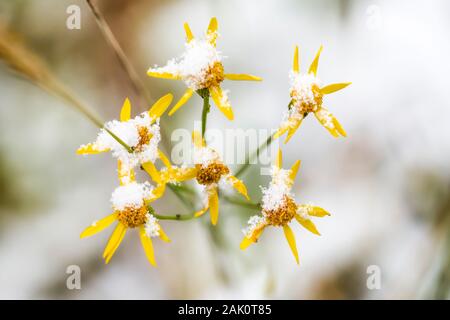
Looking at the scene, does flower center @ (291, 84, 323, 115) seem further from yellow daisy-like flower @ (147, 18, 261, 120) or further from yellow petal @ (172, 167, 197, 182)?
yellow petal @ (172, 167, 197, 182)

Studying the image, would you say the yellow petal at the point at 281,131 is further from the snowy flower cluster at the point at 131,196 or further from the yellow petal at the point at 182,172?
the snowy flower cluster at the point at 131,196

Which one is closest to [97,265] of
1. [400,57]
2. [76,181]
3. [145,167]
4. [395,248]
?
[76,181]

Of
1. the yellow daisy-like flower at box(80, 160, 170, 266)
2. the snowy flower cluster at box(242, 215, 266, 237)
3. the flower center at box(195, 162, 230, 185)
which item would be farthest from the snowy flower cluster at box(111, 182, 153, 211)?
the snowy flower cluster at box(242, 215, 266, 237)

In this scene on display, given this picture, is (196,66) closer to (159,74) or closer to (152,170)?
(159,74)

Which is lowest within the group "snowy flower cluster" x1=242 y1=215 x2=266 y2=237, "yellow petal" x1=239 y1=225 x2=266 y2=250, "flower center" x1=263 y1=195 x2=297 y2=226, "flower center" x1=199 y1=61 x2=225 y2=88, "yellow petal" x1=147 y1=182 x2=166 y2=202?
"yellow petal" x1=239 y1=225 x2=266 y2=250

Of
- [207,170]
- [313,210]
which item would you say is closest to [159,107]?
[207,170]

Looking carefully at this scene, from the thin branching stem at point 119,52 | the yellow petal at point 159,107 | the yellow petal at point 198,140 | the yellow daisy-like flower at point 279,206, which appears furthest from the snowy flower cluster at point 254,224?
the thin branching stem at point 119,52
